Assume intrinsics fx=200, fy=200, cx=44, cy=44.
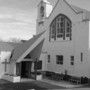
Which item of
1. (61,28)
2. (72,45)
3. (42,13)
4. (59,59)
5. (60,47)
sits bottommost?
(59,59)

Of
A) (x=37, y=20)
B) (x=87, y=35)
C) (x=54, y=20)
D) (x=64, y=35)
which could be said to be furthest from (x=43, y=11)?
(x=87, y=35)

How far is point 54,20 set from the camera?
3011 cm

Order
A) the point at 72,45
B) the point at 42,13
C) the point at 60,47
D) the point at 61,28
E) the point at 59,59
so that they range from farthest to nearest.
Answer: the point at 42,13
the point at 59,59
the point at 61,28
the point at 60,47
the point at 72,45

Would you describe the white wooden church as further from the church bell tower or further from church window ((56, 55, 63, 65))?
the church bell tower

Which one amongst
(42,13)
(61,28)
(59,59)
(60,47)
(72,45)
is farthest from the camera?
(42,13)

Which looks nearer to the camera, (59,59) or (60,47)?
(60,47)

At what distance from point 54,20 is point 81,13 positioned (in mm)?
5526

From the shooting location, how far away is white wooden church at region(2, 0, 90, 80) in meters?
24.5

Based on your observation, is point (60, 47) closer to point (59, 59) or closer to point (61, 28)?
point (59, 59)

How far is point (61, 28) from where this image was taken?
28.9 metres

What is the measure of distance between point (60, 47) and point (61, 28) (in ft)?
9.02

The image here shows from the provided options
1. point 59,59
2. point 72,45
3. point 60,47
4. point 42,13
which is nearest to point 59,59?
point 59,59

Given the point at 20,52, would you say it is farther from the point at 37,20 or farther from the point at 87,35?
the point at 37,20

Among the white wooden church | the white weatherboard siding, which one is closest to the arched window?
the white wooden church
